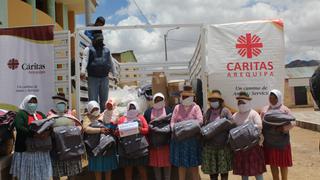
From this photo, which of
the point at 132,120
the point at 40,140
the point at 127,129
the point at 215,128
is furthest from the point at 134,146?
the point at 40,140

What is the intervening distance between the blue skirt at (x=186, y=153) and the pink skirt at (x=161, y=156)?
0.37ft

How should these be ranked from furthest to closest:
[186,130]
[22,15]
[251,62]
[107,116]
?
[22,15] → [251,62] → [107,116] → [186,130]

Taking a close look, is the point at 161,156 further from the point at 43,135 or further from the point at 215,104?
the point at 43,135

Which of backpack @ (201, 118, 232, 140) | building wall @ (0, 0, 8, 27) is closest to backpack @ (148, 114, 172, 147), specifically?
backpack @ (201, 118, 232, 140)

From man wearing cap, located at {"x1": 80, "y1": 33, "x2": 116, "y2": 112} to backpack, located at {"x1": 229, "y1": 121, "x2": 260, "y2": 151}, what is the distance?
233 cm

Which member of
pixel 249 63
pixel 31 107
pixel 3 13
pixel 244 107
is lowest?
pixel 244 107

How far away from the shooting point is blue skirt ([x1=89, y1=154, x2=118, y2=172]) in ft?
19.5

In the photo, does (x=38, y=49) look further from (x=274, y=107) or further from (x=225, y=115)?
(x=274, y=107)

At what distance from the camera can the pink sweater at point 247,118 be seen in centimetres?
576

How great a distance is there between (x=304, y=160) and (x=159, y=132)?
541 cm

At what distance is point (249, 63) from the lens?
636 cm

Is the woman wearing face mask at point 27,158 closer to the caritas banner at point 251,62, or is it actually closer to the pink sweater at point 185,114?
the pink sweater at point 185,114

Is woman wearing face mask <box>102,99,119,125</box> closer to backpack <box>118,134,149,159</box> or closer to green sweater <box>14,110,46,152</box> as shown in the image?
backpack <box>118,134,149,159</box>

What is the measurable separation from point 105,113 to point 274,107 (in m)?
2.44
